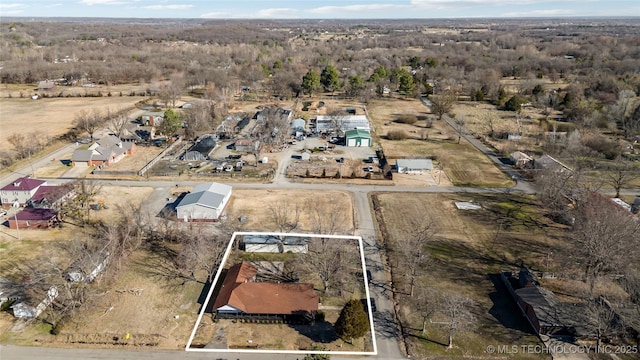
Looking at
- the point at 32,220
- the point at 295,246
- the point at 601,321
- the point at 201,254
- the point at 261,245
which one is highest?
the point at 32,220

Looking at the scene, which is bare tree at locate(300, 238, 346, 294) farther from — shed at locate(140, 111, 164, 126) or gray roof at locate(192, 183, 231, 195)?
shed at locate(140, 111, 164, 126)


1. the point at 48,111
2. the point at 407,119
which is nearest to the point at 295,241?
the point at 407,119

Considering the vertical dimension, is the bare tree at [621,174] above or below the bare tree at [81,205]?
below

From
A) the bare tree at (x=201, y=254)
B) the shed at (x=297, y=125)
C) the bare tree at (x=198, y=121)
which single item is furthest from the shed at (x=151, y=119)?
the bare tree at (x=201, y=254)

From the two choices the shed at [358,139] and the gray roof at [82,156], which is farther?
the shed at [358,139]

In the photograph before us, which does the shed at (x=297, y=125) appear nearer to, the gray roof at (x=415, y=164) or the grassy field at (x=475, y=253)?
the gray roof at (x=415, y=164)

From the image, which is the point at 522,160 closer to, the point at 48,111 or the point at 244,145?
the point at 244,145
